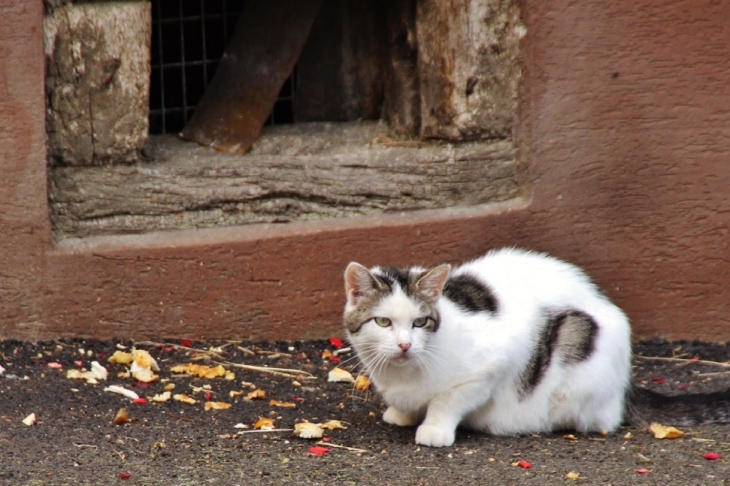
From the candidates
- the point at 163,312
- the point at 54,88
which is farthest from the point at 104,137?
the point at 163,312

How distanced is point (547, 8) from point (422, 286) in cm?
162

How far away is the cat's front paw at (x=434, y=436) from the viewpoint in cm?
442

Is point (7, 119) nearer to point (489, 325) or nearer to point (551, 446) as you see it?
point (489, 325)

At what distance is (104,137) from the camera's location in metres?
5.26

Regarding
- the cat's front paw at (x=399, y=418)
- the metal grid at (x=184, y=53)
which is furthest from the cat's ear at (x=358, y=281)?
the metal grid at (x=184, y=53)

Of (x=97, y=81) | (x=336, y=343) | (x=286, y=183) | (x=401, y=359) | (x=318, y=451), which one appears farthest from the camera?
(x=336, y=343)

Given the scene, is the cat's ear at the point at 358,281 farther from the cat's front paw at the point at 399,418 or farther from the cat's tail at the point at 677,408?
the cat's tail at the point at 677,408

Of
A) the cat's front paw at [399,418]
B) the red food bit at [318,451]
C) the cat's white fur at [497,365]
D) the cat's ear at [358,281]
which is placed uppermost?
the cat's ear at [358,281]

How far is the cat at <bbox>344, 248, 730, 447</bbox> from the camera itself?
443cm

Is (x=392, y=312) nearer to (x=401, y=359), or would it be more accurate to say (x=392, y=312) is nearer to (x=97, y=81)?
(x=401, y=359)

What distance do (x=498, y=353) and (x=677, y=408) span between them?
827mm

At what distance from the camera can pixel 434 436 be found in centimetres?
443

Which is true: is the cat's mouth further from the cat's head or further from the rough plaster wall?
the rough plaster wall

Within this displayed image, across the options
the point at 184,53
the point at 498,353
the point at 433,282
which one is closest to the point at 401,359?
the point at 433,282
